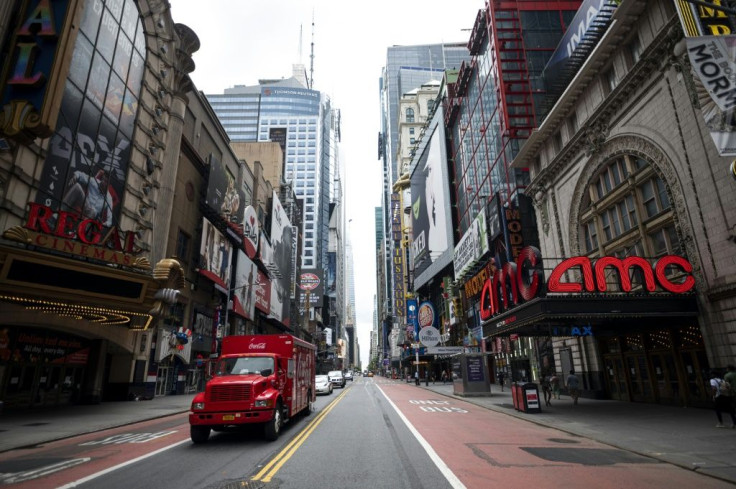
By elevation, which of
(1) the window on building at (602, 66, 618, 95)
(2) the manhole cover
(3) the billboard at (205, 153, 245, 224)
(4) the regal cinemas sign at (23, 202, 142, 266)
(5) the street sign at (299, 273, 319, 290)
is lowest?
(2) the manhole cover

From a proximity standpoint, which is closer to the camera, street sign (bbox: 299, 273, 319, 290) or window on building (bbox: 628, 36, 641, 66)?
window on building (bbox: 628, 36, 641, 66)

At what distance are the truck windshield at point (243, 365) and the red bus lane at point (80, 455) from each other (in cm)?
226

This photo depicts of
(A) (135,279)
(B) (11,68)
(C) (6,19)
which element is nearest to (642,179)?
(A) (135,279)

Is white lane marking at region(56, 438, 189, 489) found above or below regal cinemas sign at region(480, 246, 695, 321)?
below

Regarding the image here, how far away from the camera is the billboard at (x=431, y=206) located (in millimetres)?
67625

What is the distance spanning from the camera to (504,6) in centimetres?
4341

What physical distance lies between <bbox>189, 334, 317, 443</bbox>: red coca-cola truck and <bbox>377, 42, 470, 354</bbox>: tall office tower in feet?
477

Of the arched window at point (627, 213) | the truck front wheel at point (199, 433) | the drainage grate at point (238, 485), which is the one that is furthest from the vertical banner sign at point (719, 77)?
the truck front wheel at point (199, 433)

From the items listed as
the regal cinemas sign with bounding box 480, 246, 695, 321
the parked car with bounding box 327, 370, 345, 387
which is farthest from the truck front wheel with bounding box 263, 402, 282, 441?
the parked car with bounding box 327, 370, 345, 387

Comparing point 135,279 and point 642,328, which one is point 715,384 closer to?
point 642,328

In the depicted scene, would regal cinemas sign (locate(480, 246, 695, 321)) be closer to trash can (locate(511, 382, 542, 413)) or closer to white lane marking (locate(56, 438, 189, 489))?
trash can (locate(511, 382, 542, 413))

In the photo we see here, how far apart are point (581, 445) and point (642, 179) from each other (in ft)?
49.3

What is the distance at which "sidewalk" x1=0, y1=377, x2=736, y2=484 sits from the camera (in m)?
9.39

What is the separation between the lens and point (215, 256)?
41812mm
